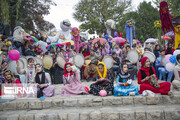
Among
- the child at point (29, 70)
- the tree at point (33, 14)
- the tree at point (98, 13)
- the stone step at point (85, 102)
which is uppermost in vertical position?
the tree at point (98, 13)

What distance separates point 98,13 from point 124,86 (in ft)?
82.5

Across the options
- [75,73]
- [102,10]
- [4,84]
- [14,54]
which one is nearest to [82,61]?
[75,73]

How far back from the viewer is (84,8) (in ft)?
93.8

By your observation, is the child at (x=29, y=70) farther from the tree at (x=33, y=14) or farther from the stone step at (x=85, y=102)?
the tree at (x=33, y=14)

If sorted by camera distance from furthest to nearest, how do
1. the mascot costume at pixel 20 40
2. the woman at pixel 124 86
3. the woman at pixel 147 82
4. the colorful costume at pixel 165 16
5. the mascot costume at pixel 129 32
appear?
the mascot costume at pixel 129 32 < the mascot costume at pixel 20 40 < the colorful costume at pixel 165 16 < the woman at pixel 124 86 < the woman at pixel 147 82

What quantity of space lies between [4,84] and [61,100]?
1781mm

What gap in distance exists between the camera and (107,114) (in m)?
4.02

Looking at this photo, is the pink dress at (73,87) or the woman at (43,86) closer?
the woman at (43,86)

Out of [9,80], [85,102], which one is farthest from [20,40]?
[85,102]

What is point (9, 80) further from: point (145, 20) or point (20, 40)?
point (145, 20)

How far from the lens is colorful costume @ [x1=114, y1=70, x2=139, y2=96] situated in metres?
4.86

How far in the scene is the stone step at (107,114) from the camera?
13.0 ft

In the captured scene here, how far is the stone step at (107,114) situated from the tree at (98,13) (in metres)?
24.3

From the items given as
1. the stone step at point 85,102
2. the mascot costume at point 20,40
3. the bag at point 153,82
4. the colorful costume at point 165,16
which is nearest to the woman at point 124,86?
the stone step at point 85,102
